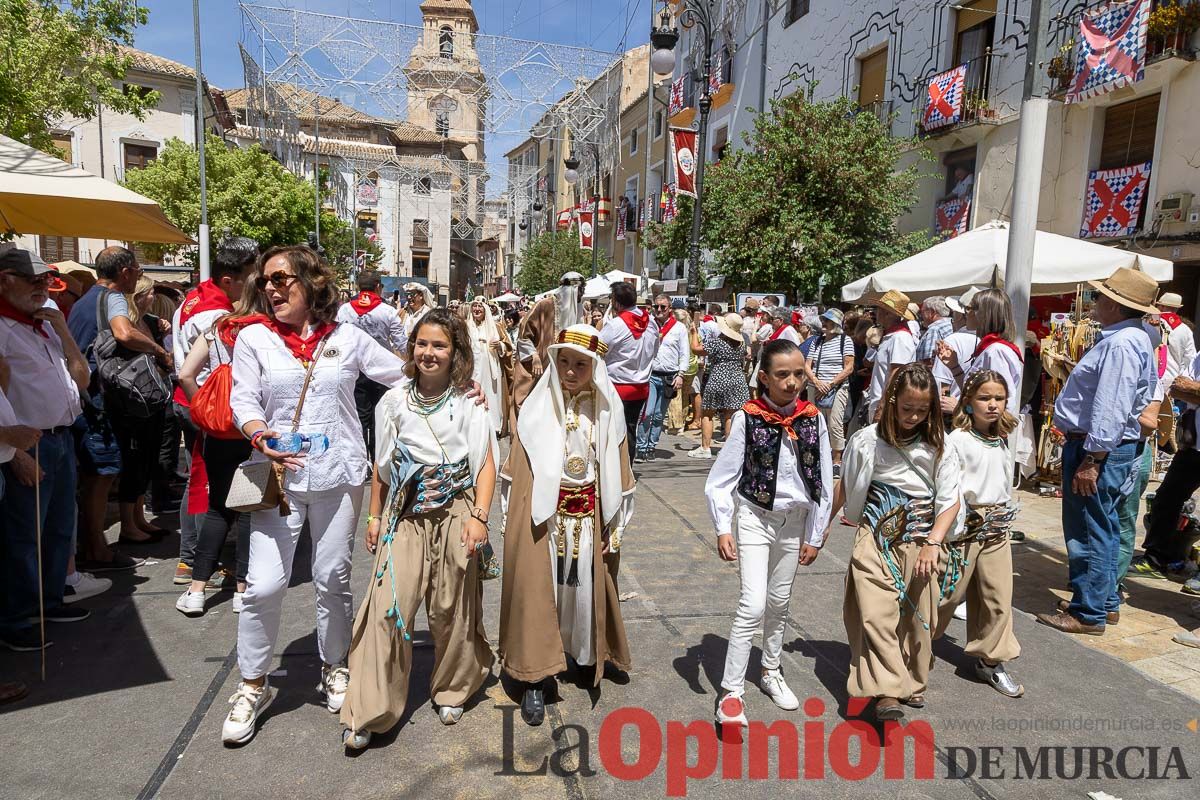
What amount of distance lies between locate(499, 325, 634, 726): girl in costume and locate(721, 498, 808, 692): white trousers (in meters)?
0.56

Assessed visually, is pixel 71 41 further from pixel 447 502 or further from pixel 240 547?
pixel 447 502

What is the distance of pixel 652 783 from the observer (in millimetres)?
2850

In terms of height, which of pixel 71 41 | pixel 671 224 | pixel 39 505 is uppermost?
pixel 71 41

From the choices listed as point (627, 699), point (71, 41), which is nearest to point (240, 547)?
point (627, 699)

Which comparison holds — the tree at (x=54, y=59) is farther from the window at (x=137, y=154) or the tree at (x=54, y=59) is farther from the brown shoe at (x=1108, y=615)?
the window at (x=137, y=154)

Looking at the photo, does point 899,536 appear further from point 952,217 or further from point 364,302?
point 952,217

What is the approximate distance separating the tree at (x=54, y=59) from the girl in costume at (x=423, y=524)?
42.1 feet

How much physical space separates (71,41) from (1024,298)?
608 inches

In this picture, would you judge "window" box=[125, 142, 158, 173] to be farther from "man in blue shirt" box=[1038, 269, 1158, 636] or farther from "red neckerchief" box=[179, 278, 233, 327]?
"man in blue shirt" box=[1038, 269, 1158, 636]

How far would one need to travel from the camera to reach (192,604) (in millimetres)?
4234

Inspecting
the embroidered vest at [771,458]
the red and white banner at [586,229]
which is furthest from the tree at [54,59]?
the red and white banner at [586,229]

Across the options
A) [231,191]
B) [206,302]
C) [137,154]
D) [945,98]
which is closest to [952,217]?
[945,98]

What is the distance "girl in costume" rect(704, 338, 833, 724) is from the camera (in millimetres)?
3207

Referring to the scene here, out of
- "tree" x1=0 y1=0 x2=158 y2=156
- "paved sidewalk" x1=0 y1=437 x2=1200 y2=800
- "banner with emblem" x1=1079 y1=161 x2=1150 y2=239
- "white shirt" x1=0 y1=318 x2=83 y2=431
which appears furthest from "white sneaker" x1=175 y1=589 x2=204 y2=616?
"banner with emblem" x1=1079 y1=161 x2=1150 y2=239
